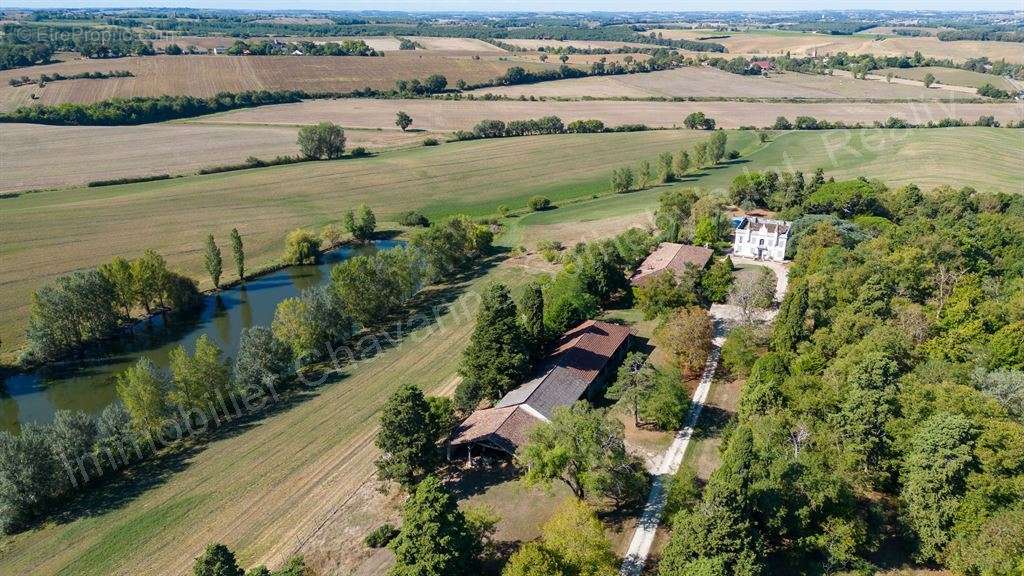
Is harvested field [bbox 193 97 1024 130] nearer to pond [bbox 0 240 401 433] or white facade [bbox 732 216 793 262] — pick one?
pond [bbox 0 240 401 433]

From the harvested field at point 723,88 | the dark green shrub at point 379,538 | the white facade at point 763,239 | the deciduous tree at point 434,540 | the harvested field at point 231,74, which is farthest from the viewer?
the harvested field at point 723,88

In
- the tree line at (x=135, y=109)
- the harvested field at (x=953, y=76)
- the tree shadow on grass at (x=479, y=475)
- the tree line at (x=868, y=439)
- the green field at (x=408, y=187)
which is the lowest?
the tree shadow on grass at (x=479, y=475)

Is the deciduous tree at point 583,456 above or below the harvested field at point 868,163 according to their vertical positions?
below

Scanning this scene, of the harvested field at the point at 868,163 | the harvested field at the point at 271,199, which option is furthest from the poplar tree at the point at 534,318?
the harvested field at the point at 271,199

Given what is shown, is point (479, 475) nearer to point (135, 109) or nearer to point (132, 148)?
point (132, 148)

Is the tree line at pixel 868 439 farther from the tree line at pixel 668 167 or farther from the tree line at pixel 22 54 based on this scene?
the tree line at pixel 22 54

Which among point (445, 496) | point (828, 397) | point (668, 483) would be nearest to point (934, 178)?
point (828, 397)

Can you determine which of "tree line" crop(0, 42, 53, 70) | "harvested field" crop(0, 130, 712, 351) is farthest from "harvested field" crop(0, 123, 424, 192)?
"tree line" crop(0, 42, 53, 70)

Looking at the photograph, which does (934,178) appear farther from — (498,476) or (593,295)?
(498,476)

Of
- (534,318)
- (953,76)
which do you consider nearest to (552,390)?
(534,318)
